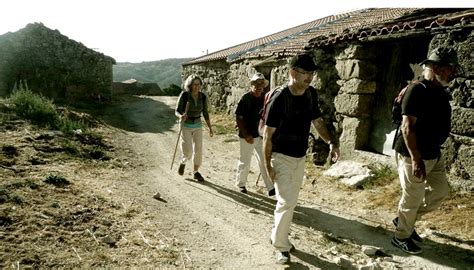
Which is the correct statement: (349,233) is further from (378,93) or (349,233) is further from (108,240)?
(378,93)

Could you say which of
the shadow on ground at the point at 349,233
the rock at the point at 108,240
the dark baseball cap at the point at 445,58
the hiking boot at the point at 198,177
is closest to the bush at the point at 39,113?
the hiking boot at the point at 198,177

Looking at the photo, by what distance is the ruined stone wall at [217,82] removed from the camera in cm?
1552

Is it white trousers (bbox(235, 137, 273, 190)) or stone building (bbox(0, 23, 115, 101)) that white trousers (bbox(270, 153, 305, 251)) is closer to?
white trousers (bbox(235, 137, 273, 190))

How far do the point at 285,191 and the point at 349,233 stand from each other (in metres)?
1.63

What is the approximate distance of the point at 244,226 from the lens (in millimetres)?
4512

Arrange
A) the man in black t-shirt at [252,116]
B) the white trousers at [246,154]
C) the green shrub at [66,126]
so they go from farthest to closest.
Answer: the green shrub at [66,126]
the white trousers at [246,154]
the man in black t-shirt at [252,116]

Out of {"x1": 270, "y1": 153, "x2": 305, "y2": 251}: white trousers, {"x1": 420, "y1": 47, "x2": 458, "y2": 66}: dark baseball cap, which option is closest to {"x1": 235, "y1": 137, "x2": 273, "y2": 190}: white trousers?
{"x1": 270, "y1": 153, "x2": 305, "y2": 251}: white trousers

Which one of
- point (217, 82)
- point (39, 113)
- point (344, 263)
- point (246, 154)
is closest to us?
point (344, 263)

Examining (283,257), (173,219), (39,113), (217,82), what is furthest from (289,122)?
(217,82)

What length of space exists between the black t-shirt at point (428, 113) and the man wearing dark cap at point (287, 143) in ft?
3.43

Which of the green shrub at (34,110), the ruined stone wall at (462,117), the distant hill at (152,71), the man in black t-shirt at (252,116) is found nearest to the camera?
the ruined stone wall at (462,117)

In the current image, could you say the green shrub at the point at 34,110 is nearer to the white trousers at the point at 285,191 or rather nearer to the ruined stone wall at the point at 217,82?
the ruined stone wall at the point at 217,82

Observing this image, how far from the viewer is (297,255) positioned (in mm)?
3756

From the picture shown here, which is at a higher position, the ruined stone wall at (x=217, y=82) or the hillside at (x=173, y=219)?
the ruined stone wall at (x=217, y=82)
